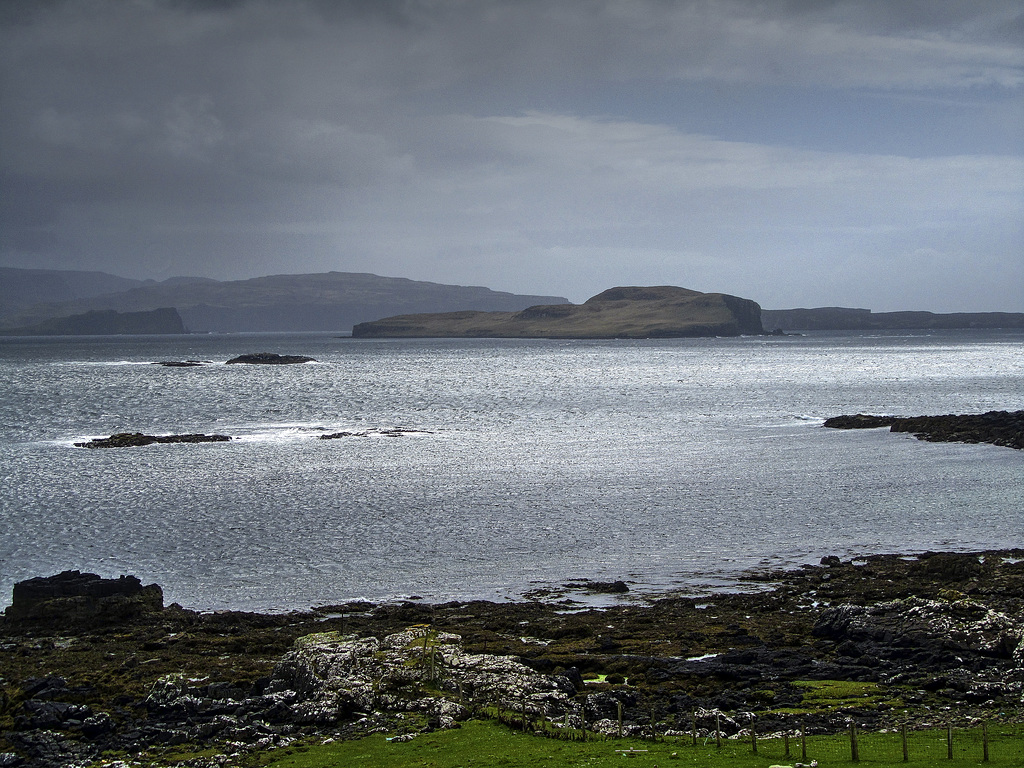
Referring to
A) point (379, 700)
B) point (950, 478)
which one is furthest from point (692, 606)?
point (950, 478)

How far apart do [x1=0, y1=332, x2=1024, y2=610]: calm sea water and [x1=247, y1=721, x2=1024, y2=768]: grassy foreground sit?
12.8 metres

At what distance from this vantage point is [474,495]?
49.9 meters

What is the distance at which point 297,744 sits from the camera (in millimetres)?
19141

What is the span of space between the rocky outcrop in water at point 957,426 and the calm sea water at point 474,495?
2644mm

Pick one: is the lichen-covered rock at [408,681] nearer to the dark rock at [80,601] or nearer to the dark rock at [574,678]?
the dark rock at [574,678]

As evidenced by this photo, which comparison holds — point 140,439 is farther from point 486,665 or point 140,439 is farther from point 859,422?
point 859,422

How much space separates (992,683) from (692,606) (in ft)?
32.3

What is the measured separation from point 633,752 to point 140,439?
61214mm

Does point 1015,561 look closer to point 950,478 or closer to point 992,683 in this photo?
point 992,683

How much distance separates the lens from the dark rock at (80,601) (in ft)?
93.5

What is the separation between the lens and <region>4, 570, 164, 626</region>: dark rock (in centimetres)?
2848

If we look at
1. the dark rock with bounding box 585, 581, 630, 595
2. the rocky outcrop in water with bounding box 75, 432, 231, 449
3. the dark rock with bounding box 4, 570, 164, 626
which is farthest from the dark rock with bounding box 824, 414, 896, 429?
the dark rock with bounding box 4, 570, 164, 626

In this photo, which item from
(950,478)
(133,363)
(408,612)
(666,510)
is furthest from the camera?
(133,363)

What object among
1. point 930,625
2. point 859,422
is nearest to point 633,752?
point 930,625
